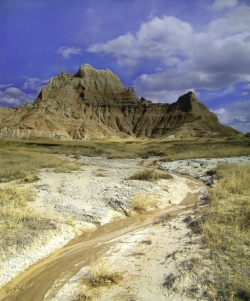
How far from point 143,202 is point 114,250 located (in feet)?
12.9

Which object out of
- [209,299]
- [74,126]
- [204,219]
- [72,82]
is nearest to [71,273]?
[209,299]

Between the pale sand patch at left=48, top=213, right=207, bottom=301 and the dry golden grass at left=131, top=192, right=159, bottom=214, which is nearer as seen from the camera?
the pale sand patch at left=48, top=213, right=207, bottom=301

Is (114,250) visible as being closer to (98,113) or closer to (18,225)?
(18,225)

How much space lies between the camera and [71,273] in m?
5.70

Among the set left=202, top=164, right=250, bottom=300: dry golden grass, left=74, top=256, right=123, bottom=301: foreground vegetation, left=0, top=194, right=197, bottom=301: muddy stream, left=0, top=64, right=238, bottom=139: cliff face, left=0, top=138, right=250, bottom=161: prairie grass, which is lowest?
left=0, top=194, right=197, bottom=301: muddy stream

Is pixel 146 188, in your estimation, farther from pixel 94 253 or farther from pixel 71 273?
pixel 71 273

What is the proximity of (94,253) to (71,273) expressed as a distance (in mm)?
1011

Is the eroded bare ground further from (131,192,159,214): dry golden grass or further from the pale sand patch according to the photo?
(131,192,159,214): dry golden grass

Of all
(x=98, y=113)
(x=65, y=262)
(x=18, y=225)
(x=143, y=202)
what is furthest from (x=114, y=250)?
(x=98, y=113)

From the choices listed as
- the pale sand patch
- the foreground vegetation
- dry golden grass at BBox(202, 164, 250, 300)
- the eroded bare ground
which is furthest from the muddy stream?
dry golden grass at BBox(202, 164, 250, 300)

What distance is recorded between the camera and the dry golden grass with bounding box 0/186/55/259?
20.4ft

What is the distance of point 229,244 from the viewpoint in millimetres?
5957

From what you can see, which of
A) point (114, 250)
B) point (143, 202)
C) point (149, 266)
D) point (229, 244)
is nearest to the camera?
point (149, 266)

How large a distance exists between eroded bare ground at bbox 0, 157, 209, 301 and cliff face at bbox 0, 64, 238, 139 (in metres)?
91.4
